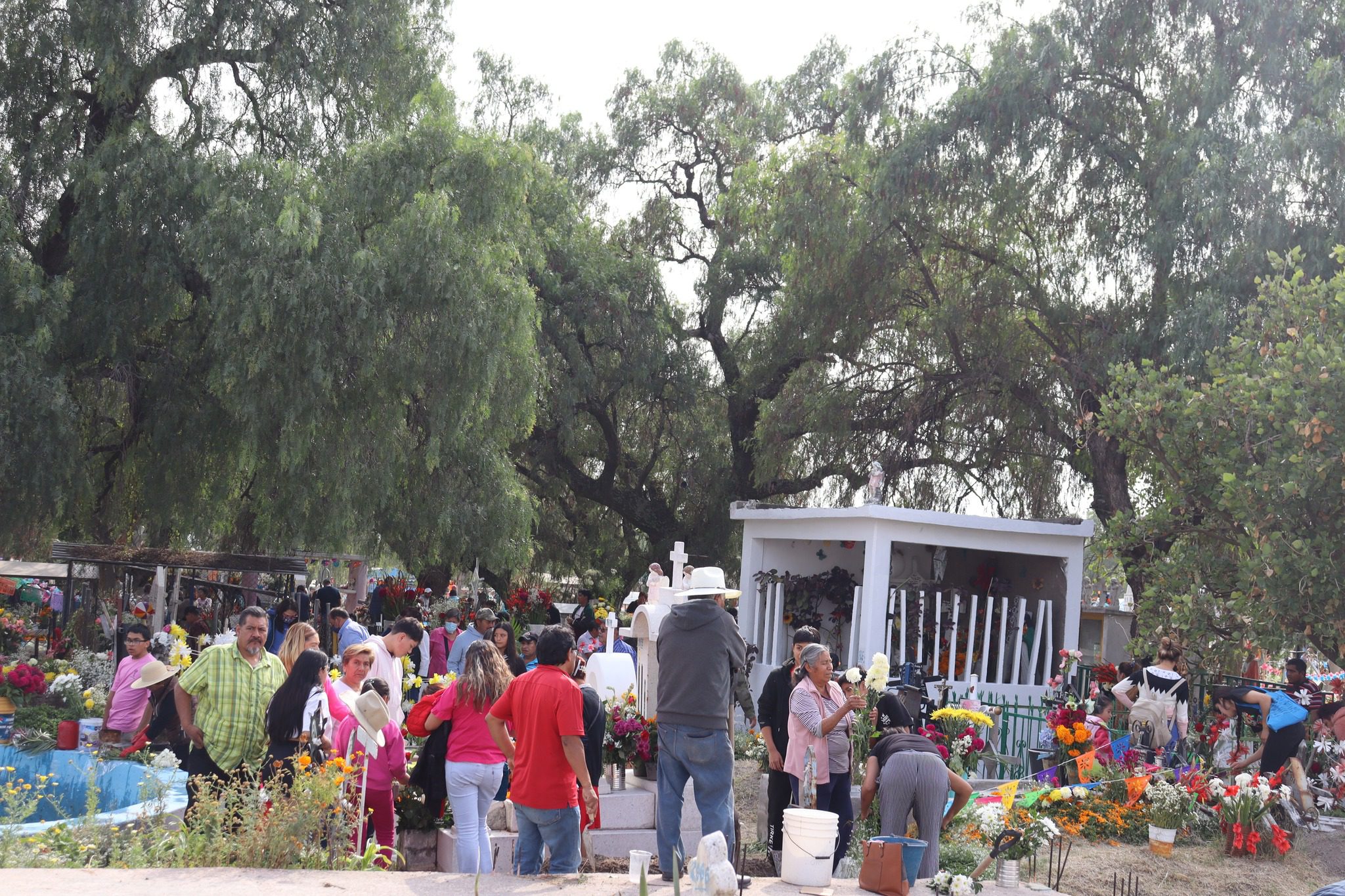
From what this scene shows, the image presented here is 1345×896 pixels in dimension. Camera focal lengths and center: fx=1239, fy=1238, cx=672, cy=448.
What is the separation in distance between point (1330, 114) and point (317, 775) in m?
14.2

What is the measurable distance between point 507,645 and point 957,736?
4.43m

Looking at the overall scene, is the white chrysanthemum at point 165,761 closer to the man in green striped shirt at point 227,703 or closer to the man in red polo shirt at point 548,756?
the man in green striped shirt at point 227,703

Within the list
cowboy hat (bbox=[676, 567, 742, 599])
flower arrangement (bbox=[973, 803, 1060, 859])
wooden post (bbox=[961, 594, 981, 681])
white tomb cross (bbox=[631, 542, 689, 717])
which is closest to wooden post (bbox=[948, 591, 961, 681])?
wooden post (bbox=[961, 594, 981, 681])

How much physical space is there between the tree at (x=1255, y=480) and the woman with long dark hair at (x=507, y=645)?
18.6 ft

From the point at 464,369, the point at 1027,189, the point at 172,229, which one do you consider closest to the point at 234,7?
the point at 172,229

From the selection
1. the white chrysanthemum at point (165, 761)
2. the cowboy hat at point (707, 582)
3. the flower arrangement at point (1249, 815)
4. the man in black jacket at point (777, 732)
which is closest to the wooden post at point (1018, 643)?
A: the flower arrangement at point (1249, 815)

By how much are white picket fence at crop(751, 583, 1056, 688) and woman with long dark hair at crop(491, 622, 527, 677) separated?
5.86 metres

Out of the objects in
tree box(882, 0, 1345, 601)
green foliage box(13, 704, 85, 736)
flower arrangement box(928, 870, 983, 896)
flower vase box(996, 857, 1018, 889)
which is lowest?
green foliage box(13, 704, 85, 736)

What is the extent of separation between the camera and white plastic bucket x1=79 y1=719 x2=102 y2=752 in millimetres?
10375

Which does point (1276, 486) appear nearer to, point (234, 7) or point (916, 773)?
point (916, 773)

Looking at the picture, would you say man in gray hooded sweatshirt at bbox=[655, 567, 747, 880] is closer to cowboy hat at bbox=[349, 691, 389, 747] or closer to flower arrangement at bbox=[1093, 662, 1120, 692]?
cowboy hat at bbox=[349, 691, 389, 747]

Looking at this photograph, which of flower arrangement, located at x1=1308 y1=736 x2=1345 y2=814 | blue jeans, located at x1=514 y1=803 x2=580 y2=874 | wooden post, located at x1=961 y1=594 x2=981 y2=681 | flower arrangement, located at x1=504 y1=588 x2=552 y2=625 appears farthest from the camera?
flower arrangement, located at x1=504 y1=588 x2=552 y2=625

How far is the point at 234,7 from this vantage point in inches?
635

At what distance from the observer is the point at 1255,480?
10008mm
